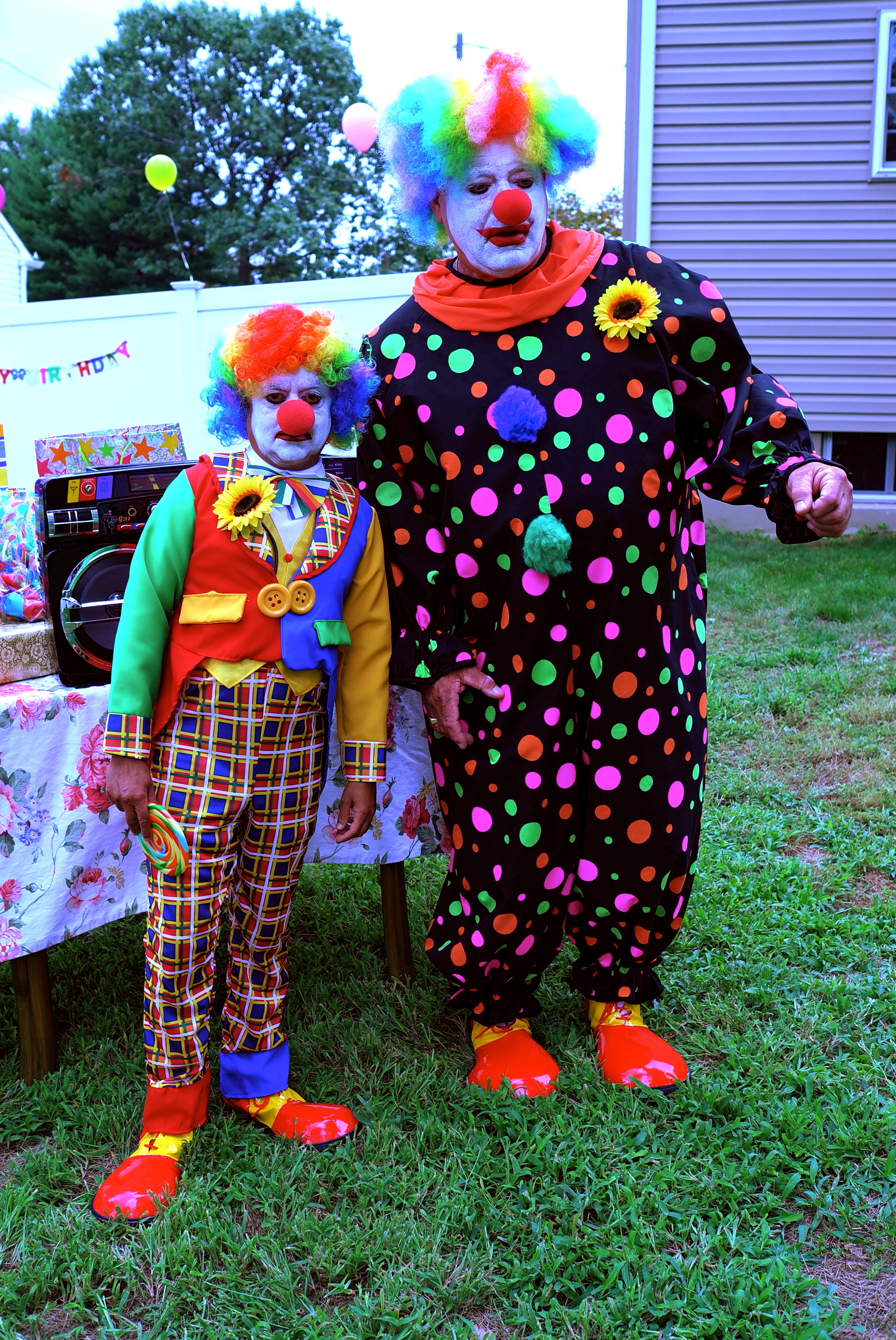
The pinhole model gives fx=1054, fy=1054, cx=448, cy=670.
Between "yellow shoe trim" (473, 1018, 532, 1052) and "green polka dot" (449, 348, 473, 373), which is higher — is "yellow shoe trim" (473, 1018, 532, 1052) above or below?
below

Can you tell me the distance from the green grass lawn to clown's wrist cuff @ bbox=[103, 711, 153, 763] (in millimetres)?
803

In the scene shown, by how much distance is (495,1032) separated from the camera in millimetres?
2283

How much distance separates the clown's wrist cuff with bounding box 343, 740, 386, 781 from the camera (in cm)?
202

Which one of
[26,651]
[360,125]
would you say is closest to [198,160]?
[360,125]

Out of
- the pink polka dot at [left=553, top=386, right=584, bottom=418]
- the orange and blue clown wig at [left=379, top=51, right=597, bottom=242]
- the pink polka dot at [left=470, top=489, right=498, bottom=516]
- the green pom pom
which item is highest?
the orange and blue clown wig at [left=379, top=51, right=597, bottom=242]

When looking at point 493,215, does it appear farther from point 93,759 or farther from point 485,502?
point 93,759

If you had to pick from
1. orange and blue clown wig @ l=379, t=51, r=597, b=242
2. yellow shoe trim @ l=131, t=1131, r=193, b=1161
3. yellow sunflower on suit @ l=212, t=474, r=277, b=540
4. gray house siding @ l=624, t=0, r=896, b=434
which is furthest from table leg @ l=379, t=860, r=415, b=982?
gray house siding @ l=624, t=0, r=896, b=434

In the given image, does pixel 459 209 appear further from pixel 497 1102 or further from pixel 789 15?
pixel 789 15

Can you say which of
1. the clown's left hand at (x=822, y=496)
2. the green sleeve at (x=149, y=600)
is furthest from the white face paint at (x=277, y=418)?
the clown's left hand at (x=822, y=496)

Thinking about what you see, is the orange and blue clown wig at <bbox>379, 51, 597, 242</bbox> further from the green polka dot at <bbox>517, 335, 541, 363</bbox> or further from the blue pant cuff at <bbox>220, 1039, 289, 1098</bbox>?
the blue pant cuff at <bbox>220, 1039, 289, 1098</bbox>

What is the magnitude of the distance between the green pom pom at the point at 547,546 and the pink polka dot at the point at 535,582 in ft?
0.08

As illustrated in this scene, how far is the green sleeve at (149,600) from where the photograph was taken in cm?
181

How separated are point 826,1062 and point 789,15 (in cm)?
723

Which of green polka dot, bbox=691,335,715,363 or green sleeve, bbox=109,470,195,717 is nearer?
green sleeve, bbox=109,470,195,717
